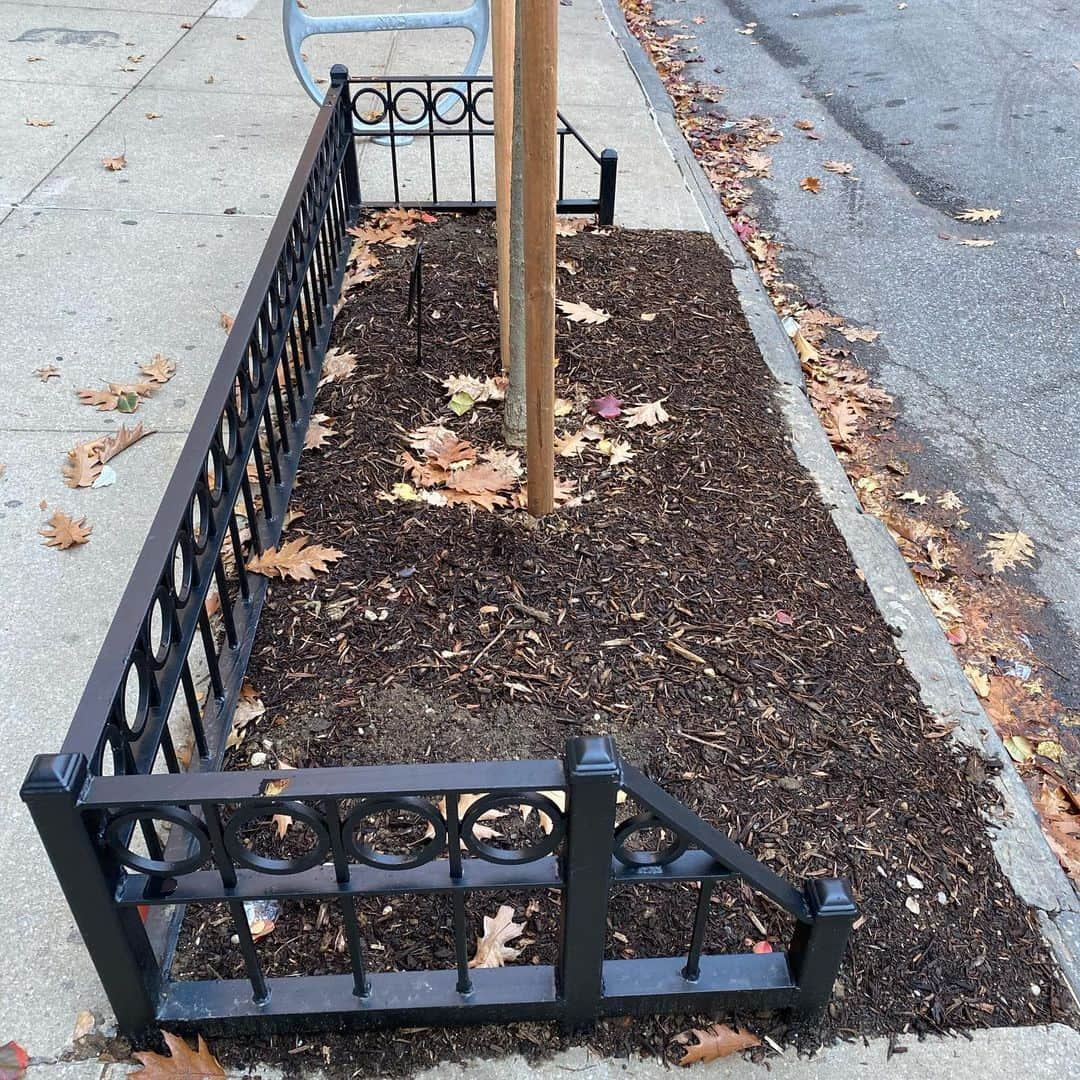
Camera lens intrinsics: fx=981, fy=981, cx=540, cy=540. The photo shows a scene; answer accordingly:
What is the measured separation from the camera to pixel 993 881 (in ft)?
7.88

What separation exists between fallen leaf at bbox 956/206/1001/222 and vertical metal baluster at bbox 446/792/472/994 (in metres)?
6.05

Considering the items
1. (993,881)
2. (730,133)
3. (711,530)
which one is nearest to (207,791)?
(993,881)

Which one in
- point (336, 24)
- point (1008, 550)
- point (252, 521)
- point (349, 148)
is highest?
point (336, 24)

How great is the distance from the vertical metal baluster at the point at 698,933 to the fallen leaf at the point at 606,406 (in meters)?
2.29

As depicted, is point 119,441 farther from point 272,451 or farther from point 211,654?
point 211,654

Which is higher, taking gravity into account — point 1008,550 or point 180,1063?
point 180,1063

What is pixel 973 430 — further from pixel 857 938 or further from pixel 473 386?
pixel 857 938

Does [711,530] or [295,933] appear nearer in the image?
[295,933]

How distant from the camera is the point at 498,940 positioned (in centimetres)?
220

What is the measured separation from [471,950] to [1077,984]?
1367 mm

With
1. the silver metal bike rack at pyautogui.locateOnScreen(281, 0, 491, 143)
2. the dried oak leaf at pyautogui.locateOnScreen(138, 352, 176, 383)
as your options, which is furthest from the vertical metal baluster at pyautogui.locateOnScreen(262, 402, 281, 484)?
the silver metal bike rack at pyautogui.locateOnScreen(281, 0, 491, 143)

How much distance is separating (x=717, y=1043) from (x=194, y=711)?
4.59ft

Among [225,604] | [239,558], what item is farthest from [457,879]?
[239,558]

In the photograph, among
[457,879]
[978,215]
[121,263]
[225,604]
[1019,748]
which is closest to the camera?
[457,879]
